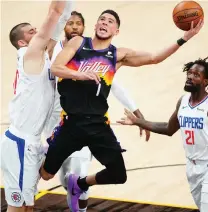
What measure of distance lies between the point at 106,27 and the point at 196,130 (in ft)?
4.33

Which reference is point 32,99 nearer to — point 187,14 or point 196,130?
point 196,130

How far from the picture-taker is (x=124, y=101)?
6676 millimetres

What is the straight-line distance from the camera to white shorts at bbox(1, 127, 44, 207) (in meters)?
5.72

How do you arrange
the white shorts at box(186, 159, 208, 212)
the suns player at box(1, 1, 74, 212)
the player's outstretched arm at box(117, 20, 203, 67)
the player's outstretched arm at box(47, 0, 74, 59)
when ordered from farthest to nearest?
1. the player's outstretched arm at box(117, 20, 203, 67)
2. the white shorts at box(186, 159, 208, 212)
3. the suns player at box(1, 1, 74, 212)
4. the player's outstretched arm at box(47, 0, 74, 59)

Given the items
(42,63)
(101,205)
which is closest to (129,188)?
(101,205)

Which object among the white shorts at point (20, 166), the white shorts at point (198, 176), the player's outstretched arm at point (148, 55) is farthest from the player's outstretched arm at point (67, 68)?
the white shorts at point (198, 176)

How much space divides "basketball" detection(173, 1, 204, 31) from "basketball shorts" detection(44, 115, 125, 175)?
1.31 meters

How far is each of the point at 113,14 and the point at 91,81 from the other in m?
0.77

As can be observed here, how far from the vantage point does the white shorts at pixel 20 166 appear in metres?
5.72

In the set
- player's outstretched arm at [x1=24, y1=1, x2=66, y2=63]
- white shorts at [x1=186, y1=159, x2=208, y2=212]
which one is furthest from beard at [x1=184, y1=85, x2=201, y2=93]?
player's outstretched arm at [x1=24, y1=1, x2=66, y2=63]

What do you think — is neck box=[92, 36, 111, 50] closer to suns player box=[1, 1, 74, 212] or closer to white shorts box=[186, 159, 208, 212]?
suns player box=[1, 1, 74, 212]

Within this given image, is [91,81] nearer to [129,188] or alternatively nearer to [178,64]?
[129,188]

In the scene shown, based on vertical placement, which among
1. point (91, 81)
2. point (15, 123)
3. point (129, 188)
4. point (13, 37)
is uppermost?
point (13, 37)

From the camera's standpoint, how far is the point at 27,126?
5766 millimetres
